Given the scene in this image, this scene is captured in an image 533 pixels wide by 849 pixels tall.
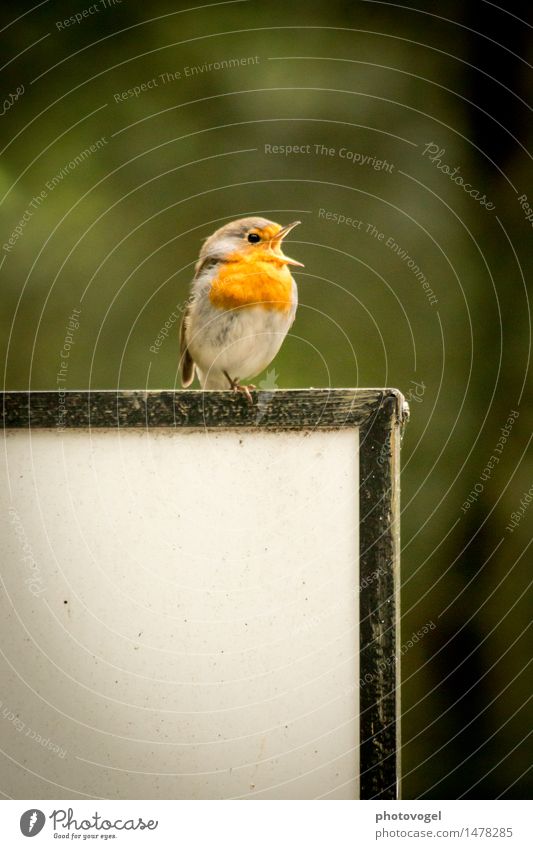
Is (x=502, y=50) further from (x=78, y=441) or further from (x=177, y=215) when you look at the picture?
(x=78, y=441)

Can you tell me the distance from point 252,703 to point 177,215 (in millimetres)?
2109

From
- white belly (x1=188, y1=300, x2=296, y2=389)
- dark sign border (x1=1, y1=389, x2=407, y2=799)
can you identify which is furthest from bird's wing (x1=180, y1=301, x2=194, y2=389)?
dark sign border (x1=1, y1=389, x2=407, y2=799)

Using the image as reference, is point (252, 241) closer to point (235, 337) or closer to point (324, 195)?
point (235, 337)

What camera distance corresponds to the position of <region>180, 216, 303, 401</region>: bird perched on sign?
2.43 metres

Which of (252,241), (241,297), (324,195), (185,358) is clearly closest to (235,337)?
(241,297)

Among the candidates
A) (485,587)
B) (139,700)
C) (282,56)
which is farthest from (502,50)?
(139,700)

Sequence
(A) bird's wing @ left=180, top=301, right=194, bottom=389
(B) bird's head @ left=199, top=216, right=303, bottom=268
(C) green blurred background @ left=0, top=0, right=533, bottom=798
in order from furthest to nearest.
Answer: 1. (C) green blurred background @ left=0, top=0, right=533, bottom=798
2. (A) bird's wing @ left=180, top=301, right=194, bottom=389
3. (B) bird's head @ left=199, top=216, right=303, bottom=268

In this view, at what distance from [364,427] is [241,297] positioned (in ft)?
3.42

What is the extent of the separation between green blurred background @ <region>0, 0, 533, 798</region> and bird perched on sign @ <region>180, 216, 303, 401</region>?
18.2 inches

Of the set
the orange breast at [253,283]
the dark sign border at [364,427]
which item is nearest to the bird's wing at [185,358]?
the orange breast at [253,283]

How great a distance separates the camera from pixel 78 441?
1519mm

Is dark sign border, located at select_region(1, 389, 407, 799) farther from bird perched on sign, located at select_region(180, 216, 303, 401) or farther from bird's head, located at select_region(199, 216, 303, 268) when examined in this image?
bird's head, located at select_region(199, 216, 303, 268)

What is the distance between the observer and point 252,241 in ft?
8.04

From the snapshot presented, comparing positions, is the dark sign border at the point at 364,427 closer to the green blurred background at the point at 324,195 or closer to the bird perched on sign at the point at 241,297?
the bird perched on sign at the point at 241,297
